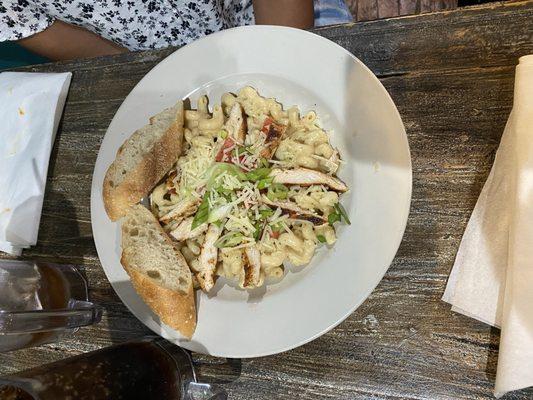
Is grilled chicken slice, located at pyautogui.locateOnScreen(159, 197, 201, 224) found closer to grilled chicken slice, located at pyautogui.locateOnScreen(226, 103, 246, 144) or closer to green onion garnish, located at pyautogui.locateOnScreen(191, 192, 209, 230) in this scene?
green onion garnish, located at pyautogui.locateOnScreen(191, 192, 209, 230)

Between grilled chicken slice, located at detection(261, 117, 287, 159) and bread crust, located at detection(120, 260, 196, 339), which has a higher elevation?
grilled chicken slice, located at detection(261, 117, 287, 159)

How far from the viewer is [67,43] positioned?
1590 mm

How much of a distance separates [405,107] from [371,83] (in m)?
0.16

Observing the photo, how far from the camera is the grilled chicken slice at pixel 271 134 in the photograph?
1.25m

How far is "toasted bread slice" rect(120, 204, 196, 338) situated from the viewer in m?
1.19

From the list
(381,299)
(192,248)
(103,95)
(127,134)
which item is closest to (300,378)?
(381,299)

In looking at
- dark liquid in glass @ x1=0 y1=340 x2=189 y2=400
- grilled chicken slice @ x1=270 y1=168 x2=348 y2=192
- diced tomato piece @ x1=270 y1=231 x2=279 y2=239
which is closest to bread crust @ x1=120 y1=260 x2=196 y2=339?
dark liquid in glass @ x1=0 y1=340 x2=189 y2=400

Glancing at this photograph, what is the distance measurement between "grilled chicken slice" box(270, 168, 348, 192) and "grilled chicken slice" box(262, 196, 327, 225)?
0.05m

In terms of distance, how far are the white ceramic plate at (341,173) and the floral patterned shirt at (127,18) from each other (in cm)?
28

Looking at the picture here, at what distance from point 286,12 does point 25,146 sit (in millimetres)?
884

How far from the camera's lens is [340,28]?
1.30m

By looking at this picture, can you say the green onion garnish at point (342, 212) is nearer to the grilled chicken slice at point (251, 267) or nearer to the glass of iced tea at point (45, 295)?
the grilled chicken slice at point (251, 267)

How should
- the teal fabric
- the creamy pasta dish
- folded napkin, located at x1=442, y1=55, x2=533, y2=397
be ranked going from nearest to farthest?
1. folded napkin, located at x1=442, y1=55, x2=533, y2=397
2. the creamy pasta dish
3. the teal fabric

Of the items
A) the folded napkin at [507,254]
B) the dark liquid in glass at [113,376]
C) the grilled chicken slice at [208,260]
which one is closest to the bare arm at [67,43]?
the grilled chicken slice at [208,260]
